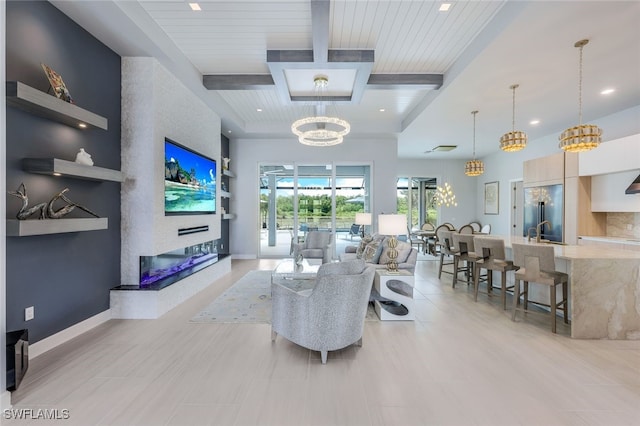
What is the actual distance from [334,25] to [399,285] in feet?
10.7

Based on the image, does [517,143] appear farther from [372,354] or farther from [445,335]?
[372,354]

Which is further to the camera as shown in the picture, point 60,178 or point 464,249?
point 464,249

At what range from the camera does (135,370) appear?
2.41 metres

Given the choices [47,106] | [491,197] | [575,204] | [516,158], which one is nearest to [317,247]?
[47,106]

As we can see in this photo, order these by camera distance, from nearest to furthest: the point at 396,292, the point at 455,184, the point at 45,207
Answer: the point at 45,207
the point at 396,292
the point at 455,184

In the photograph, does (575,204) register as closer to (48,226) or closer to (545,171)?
(545,171)

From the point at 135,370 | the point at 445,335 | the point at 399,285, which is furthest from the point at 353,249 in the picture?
the point at 135,370

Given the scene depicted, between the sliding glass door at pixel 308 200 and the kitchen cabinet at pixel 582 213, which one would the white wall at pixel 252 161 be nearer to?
the sliding glass door at pixel 308 200

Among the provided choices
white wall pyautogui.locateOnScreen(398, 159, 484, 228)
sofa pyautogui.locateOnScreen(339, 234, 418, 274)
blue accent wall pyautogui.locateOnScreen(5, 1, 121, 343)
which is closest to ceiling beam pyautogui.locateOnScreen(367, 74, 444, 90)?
sofa pyautogui.locateOnScreen(339, 234, 418, 274)

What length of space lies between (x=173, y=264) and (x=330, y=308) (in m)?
3.11

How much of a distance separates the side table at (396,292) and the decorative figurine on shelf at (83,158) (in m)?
3.52

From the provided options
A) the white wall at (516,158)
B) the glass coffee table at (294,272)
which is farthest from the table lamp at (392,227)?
the white wall at (516,158)

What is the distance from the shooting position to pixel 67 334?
9.56ft

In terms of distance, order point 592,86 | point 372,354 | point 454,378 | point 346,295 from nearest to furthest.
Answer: point 454,378, point 346,295, point 372,354, point 592,86
